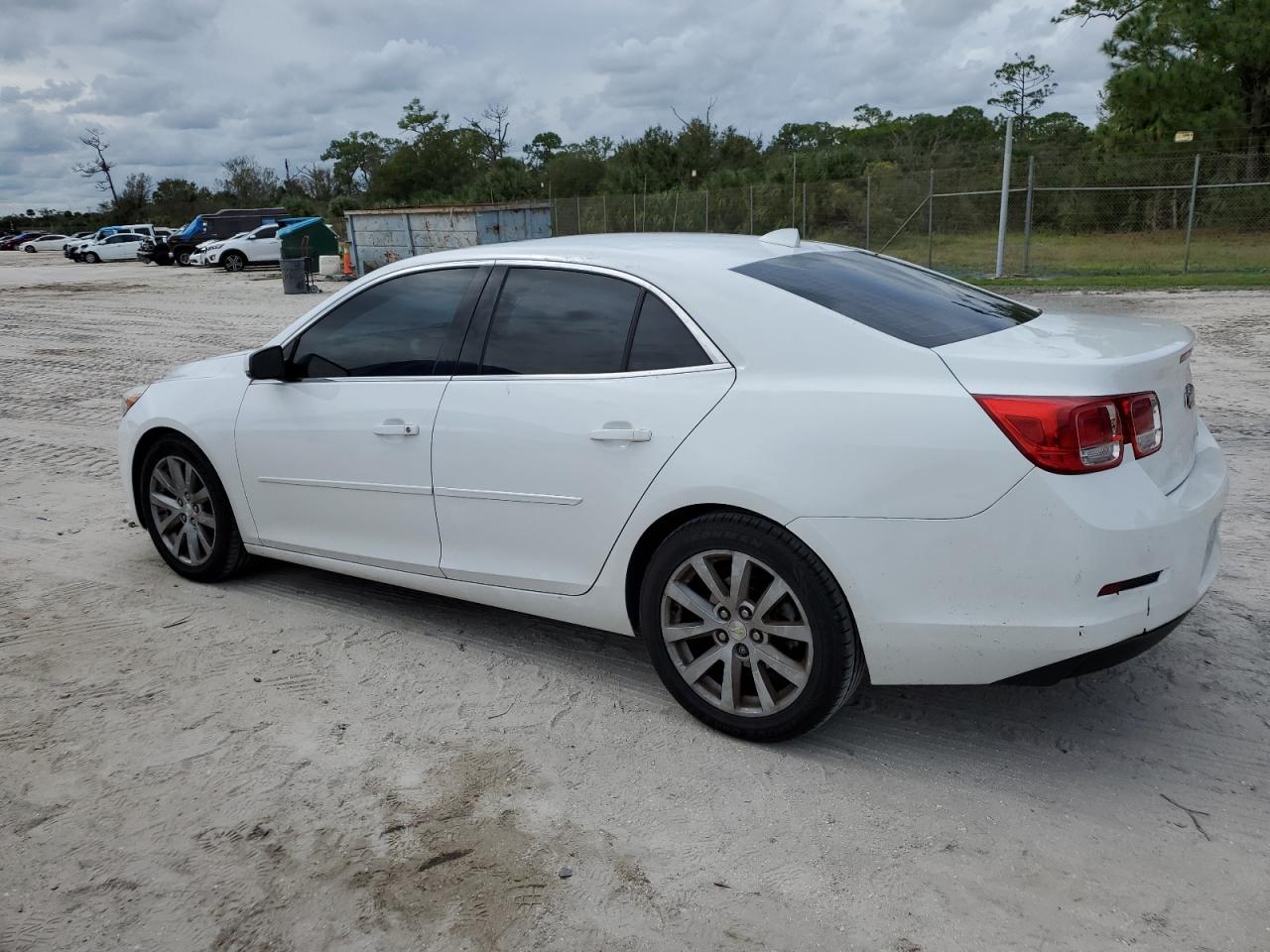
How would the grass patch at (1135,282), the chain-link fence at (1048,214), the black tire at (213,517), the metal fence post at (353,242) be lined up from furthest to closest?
1. the metal fence post at (353,242)
2. the chain-link fence at (1048,214)
3. the grass patch at (1135,282)
4. the black tire at (213,517)

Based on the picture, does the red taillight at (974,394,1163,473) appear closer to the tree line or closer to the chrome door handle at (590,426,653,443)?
the chrome door handle at (590,426,653,443)

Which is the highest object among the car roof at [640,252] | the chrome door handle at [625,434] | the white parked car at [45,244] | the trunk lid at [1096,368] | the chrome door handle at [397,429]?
the car roof at [640,252]

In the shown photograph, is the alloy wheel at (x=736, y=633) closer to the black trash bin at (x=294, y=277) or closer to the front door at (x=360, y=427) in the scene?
the front door at (x=360, y=427)

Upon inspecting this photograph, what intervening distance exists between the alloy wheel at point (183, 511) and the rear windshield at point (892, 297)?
295 cm

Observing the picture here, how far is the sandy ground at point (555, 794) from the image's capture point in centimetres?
273

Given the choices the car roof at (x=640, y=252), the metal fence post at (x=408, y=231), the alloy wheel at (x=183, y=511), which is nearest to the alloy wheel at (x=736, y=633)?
the car roof at (x=640, y=252)

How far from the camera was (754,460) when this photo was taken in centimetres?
326

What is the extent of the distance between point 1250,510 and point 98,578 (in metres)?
5.92

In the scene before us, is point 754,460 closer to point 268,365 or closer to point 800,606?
point 800,606

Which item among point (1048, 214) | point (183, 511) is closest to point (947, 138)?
point (1048, 214)

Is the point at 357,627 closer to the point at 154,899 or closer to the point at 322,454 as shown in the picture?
the point at 322,454

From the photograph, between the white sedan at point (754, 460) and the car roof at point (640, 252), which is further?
the car roof at point (640, 252)

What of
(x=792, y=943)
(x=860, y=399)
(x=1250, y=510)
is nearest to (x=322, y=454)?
(x=860, y=399)

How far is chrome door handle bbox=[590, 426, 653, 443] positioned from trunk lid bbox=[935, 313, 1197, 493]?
3.14ft
